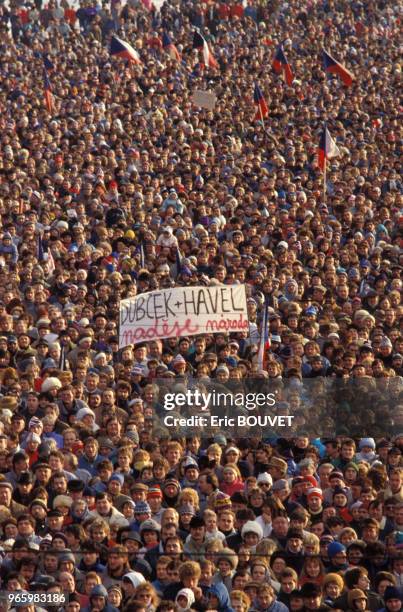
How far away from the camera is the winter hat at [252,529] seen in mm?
12008

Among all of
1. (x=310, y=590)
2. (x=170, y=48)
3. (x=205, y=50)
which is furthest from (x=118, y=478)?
(x=170, y=48)

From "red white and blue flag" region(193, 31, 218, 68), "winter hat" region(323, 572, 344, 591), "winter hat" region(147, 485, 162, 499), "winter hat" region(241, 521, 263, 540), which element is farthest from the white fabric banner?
"red white and blue flag" region(193, 31, 218, 68)

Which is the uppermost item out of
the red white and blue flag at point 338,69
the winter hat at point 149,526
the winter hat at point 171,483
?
the red white and blue flag at point 338,69

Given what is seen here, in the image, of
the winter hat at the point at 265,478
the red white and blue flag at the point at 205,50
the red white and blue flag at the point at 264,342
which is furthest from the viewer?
the red white and blue flag at the point at 205,50

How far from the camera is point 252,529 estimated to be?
39.4 ft

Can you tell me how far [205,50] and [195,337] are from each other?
701 inches

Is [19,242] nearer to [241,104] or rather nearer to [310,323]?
[310,323]

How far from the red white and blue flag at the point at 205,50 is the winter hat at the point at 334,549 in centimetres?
2278

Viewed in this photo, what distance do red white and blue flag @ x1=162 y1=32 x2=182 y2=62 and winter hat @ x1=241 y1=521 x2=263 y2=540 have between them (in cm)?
2308

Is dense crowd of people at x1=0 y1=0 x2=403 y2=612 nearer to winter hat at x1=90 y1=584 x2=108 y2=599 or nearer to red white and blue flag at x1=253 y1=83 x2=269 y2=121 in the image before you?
winter hat at x1=90 y1=584 x2=108 y2=599

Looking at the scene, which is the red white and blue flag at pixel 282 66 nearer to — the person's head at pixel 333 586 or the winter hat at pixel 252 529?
the winter hat at pixel 252 529

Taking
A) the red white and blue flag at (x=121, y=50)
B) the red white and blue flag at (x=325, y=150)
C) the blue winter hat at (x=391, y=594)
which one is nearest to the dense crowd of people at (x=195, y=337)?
A: the blue winter hat at (x=391, y=594)

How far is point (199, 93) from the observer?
1161 inches

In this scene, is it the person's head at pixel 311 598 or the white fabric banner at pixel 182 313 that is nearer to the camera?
the person's head at pixel 311 598
